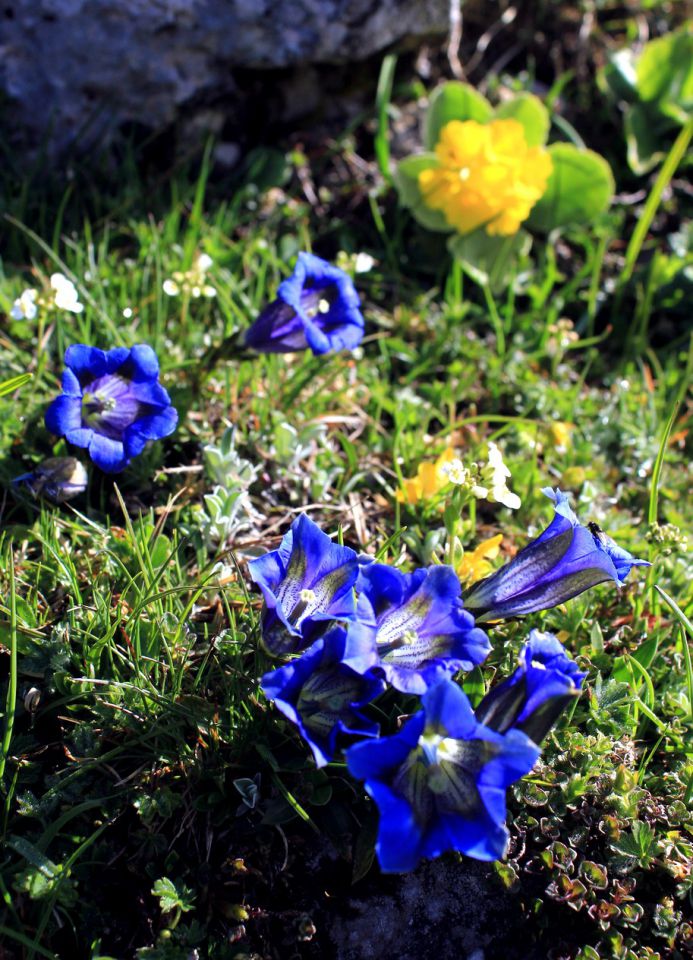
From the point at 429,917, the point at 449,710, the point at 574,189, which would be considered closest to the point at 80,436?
the point at 449,710

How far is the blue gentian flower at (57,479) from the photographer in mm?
2580

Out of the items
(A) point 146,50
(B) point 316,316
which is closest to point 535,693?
(B) point 316,316

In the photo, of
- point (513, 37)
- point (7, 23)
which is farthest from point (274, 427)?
point (513, 37)

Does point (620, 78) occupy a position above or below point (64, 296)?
above

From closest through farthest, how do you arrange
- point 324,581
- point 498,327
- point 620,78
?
point 324,581 → point 498,327 → point 620,78

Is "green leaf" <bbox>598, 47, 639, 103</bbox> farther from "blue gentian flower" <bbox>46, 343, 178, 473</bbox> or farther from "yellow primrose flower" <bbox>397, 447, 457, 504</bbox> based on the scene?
"blue gentian flower" <bbox>46, 343, 178, 473</bbox>

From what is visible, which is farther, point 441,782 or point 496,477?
point 496,477

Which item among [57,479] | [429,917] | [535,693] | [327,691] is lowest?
[429,917]

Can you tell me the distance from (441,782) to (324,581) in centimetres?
50

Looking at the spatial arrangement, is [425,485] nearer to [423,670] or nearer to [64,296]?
[423,670]

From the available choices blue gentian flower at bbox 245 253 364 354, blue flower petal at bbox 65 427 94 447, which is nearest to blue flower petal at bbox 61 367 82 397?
blue flower petal at bbox 65 427 94 447

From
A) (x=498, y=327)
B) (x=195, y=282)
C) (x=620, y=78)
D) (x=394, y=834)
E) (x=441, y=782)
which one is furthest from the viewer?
(x=620, y=78)

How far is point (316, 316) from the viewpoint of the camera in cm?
282

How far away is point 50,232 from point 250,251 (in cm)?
77
